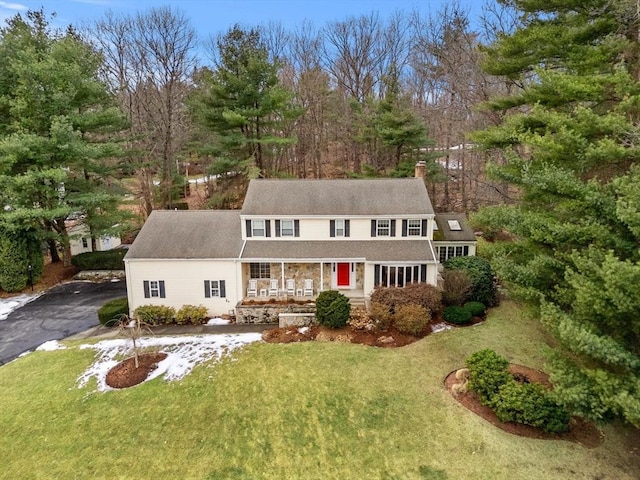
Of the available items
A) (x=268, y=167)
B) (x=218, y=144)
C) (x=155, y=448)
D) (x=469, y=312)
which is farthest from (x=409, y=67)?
(x=155, y=448)

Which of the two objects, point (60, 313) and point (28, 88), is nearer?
point (60, 313)

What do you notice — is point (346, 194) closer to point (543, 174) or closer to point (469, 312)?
point (469, 312)

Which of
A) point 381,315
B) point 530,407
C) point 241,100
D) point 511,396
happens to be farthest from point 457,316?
point 241,100

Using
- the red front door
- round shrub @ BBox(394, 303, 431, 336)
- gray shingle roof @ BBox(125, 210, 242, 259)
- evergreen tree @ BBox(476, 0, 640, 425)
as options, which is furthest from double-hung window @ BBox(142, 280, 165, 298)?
evergreen tree @ BBox(476, 0, 640, 425)

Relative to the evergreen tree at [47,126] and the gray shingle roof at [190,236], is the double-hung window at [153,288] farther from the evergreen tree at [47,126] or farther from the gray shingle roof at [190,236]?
the evergreen tree at [47,126]

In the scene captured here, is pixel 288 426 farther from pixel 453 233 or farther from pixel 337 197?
pixel 453 233

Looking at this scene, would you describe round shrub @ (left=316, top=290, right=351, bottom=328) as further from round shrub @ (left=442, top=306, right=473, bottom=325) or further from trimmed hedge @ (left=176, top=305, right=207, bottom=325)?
trimmed hedge @ (left=176, top=305, right=207, bottom=325)
